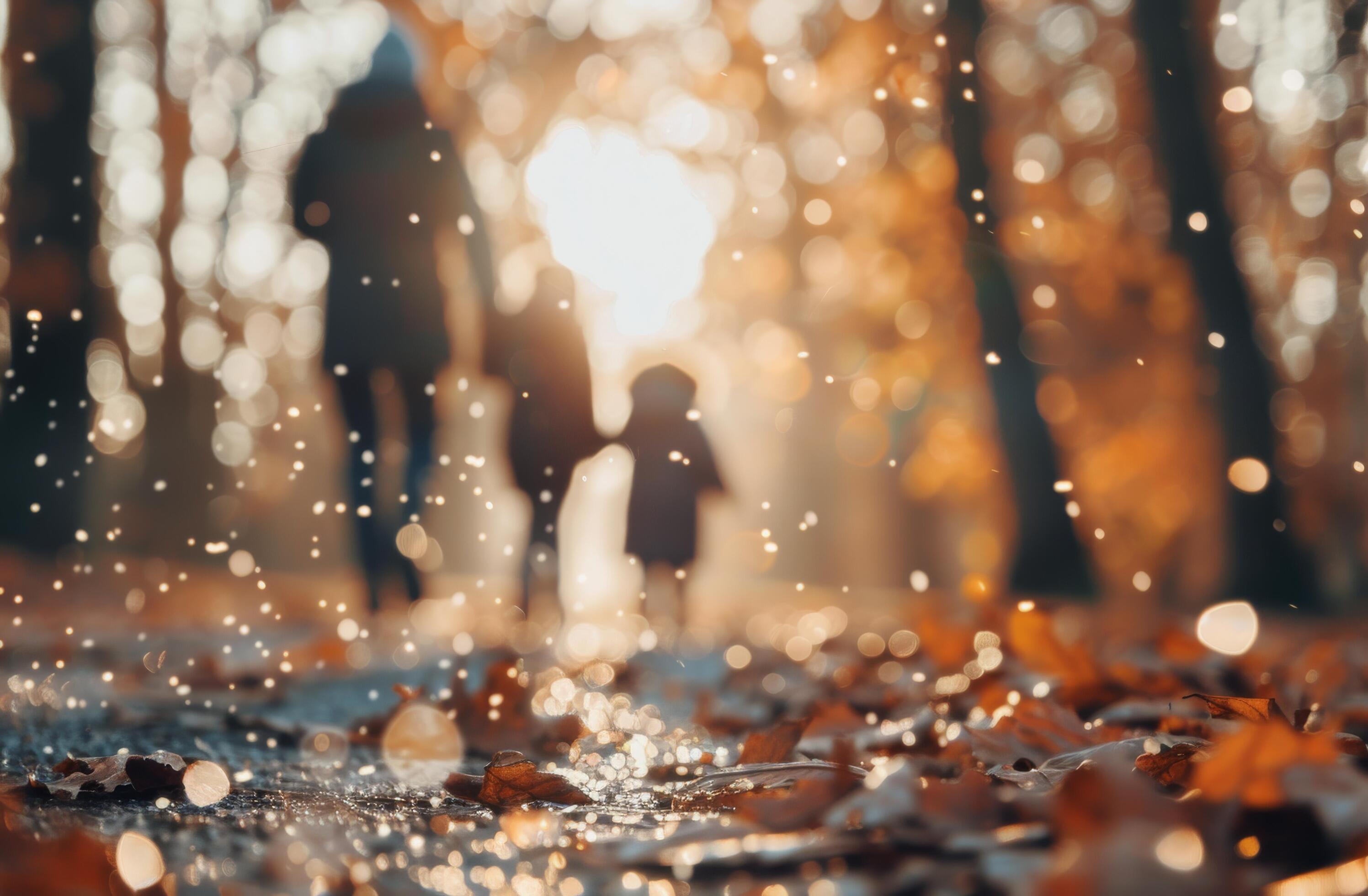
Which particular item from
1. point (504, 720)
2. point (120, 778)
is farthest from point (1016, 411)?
point (120, 778)

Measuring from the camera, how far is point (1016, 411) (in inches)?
261

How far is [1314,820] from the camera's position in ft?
2.97

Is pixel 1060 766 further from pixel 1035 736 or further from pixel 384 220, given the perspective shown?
pixel 384 220

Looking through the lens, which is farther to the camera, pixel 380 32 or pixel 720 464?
pixel 720 464

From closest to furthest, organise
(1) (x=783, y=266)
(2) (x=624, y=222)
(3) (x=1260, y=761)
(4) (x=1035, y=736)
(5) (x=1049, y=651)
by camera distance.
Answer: (3) (x=1260, y=761) < (4) (x=1035, y=736) < (5) (x=1049, y=651) < (2) (x=624, y=222) < (1) (x=783, y=266)

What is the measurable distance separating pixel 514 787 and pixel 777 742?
0.45 meters

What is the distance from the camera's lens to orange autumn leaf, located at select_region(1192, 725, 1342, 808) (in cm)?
93

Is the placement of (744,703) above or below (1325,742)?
below

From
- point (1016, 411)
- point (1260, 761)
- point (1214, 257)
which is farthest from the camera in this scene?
point (1016, 411)

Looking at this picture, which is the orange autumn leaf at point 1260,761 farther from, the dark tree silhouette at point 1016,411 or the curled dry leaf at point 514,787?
the dark tree silhouette at point 1016,411

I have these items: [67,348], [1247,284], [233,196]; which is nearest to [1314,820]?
[67,348]

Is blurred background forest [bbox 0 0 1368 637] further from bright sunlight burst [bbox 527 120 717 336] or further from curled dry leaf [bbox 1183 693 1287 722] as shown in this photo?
curled dry leaf [bbox 1183 693 1287 722]

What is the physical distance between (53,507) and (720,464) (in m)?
3.80

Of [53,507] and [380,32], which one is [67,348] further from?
[53,507]
